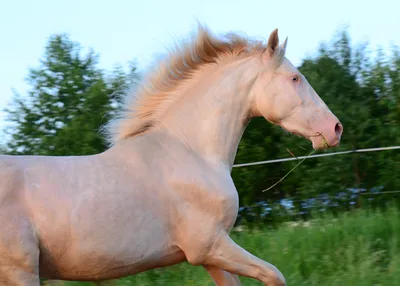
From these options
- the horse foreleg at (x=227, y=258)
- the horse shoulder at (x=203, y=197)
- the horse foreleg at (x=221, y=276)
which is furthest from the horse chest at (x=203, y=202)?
the horse foreleg at (x=221, y=276)

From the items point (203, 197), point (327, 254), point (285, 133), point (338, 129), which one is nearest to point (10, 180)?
point (203, 197)

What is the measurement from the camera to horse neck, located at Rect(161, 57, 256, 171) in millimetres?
4555

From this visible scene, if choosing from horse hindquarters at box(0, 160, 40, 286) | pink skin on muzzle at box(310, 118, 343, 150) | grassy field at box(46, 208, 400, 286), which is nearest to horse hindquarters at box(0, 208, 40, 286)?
horse hindquarters at box(0, 160, 40, 286)

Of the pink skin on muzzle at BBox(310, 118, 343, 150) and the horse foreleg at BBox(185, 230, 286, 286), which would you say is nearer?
the horse foreleg at BBox(185, 230, 286, 286)

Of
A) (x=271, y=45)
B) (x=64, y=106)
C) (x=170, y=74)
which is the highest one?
(x=271, y=45)

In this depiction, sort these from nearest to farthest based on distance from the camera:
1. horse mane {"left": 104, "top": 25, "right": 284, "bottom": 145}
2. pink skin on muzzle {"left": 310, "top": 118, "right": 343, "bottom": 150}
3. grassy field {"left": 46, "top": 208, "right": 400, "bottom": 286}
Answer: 1. pink skin on muzzle {"left": 310, "top": 118, "right": 343, "bottom": 150}
2. horse mane {"left": 104, "top": 25, "right": 284, "bottom": 145}
3. grassy field {"left": 46, "top": 208, "right": 400, "bottom": 286}

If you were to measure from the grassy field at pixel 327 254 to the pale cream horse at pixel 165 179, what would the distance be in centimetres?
146

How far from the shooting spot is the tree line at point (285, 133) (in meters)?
9.87

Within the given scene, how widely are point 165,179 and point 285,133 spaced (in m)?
5.81

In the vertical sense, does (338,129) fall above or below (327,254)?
above

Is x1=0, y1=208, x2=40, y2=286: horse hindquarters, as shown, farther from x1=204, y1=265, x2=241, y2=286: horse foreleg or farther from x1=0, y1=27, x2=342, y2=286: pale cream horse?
x1=204, y1=265, x2=241, y2=286: horse foreleg

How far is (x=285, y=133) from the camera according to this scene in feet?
32.5

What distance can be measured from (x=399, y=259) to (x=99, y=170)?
9.78 feet

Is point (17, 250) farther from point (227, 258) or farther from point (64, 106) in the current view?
point (64, 106)
